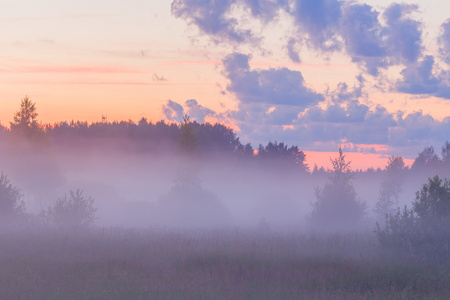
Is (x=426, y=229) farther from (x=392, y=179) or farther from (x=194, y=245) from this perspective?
(x=392, y=179)

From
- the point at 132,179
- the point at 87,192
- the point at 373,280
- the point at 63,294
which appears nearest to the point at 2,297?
the point at 63,294

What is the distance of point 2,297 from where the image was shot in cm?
1291

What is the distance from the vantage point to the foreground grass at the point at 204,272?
1380 centimetres

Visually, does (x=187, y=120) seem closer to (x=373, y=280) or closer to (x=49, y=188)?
(x=49, y=188)

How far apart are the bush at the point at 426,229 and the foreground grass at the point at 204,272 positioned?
97 centimetres

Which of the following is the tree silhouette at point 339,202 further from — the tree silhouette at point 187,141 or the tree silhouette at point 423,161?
the tree silhouette at point 423,161

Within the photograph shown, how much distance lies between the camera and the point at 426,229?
20484mm

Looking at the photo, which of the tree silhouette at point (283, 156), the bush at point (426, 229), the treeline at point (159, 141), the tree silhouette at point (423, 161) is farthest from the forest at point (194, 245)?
the tree silhouette at point (423, 161)

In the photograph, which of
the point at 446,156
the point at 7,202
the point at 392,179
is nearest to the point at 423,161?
the point at 446,156

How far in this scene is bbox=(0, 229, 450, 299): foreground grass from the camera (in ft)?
45.3

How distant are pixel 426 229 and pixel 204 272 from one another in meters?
8.99

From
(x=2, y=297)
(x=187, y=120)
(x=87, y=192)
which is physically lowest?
(x=2, y=297)

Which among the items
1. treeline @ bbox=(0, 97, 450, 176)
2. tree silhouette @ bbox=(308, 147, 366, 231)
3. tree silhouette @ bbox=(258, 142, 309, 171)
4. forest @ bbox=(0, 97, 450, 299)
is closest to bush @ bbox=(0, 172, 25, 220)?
forest @ bbox=(0, 97, 450, 299)

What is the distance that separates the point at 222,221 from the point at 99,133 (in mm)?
43834
